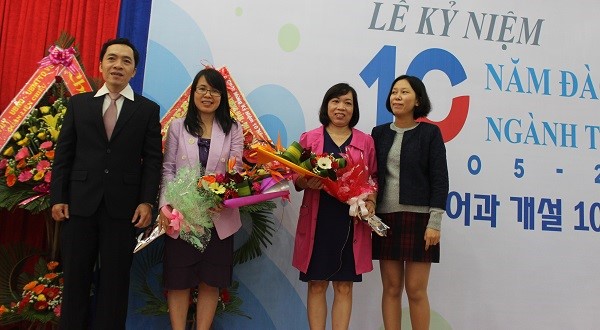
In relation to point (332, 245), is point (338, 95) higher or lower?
higher

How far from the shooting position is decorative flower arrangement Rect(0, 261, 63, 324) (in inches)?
96.7

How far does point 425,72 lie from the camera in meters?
3.39

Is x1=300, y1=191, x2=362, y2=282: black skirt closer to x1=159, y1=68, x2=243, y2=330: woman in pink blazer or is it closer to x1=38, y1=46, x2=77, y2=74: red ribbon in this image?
x1=159, y1=68, x2=243, y2=330: woman in pink blazer

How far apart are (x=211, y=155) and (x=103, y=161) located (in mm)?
495

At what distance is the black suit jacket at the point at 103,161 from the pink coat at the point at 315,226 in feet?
2.43

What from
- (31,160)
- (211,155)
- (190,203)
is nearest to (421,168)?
(211,155)

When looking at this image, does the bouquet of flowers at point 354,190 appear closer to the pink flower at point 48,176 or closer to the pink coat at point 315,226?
the pink coat at point 315,226

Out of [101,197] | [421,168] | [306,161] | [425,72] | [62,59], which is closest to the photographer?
[101,197]

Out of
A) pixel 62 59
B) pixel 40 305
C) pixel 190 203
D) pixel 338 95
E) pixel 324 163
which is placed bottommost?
pixel 40 305

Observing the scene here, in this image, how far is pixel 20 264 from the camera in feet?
8.84

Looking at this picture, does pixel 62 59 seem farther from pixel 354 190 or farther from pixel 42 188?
pixel 354 190

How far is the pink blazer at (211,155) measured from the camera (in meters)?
2.42

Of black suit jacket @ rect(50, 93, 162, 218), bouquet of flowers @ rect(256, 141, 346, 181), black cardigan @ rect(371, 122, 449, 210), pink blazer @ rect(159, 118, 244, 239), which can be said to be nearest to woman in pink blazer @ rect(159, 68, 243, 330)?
pink blazer @ rect(159, 118, 244, 239)

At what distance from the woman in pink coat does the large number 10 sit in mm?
837
